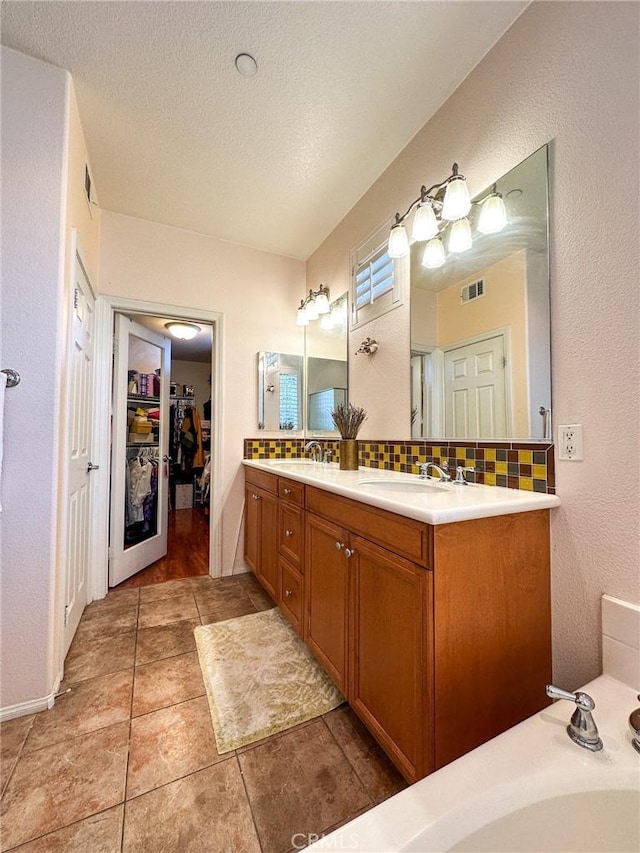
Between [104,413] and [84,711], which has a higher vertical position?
[104,413]

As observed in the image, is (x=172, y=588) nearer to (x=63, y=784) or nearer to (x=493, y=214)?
(x=63, y=784)

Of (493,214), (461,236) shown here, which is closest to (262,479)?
(461,236)

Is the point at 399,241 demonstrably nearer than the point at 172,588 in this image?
Yes

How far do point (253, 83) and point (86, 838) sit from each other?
271 centimetres

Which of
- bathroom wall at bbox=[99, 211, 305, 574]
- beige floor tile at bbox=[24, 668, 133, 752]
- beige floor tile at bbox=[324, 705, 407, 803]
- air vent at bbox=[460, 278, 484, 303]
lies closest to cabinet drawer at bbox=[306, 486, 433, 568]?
beige floor tile at bbox=[324, 705, 407, 803]

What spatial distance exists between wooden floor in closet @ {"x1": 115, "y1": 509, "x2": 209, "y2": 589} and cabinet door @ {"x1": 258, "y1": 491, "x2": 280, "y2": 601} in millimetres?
767

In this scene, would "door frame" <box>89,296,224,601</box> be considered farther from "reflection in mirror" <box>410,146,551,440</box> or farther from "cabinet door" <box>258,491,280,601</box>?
"reflection in mirror" <box>410,146,551,440</box>

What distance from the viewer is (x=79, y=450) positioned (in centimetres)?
182

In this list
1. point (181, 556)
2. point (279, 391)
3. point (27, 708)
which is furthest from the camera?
point (181, 556)

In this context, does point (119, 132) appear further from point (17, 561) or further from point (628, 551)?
point (628, 551)

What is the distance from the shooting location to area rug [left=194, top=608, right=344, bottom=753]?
125 cm

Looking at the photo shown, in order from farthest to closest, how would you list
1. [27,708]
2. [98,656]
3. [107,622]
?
1. [107,622]
2. [98,656]
3. [27,708]

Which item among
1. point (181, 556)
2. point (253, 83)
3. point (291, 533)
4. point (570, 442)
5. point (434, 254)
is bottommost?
point (181, 556)

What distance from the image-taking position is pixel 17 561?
131 centimetres
